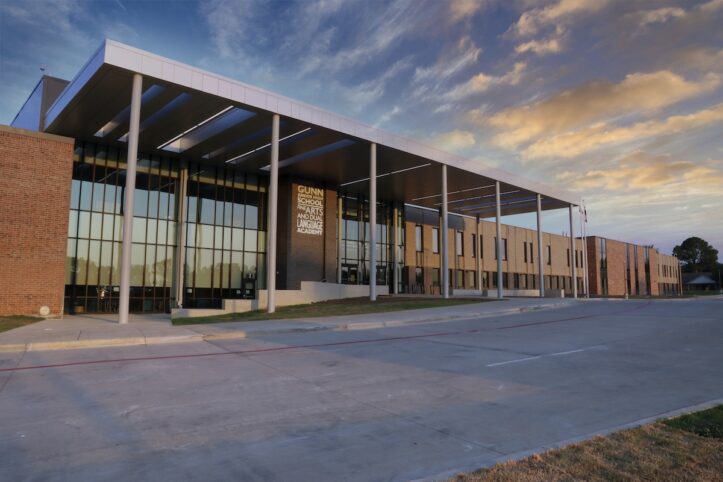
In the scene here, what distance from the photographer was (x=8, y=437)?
561cm

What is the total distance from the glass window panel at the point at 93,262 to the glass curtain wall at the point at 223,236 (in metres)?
4.94

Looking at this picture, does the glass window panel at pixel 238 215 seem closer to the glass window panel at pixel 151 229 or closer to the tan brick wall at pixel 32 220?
the glass window panel at pixel 151 229

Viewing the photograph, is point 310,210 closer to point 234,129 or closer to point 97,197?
point 234,129

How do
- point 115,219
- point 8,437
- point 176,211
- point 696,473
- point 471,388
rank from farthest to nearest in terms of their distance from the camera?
point 176,211 < point 115,219 < point 471,388 < point 8,437 < point 696,473

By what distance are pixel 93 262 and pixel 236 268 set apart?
27.8 feet

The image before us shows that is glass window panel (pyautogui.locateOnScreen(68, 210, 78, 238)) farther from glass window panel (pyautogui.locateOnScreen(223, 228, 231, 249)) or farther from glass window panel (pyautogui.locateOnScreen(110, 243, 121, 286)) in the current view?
glass window panel (pyautogui.locateOnScreen(223, 228, 231, 249))

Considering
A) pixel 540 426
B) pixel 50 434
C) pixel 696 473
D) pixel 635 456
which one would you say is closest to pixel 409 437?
pixel 540 426

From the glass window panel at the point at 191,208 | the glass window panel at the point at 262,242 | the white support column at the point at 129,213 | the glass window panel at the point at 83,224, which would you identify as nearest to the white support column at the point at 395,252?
the glass window panel at the point at 262,242

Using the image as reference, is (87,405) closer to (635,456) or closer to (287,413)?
(287,413)

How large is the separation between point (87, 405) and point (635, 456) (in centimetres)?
682

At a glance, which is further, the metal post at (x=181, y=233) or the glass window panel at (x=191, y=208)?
the glass window panel at (x=191, y=208)

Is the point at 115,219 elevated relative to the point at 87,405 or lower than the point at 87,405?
elevated

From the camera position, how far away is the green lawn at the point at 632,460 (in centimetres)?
421

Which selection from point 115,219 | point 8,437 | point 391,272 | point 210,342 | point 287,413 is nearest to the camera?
point 8,437
